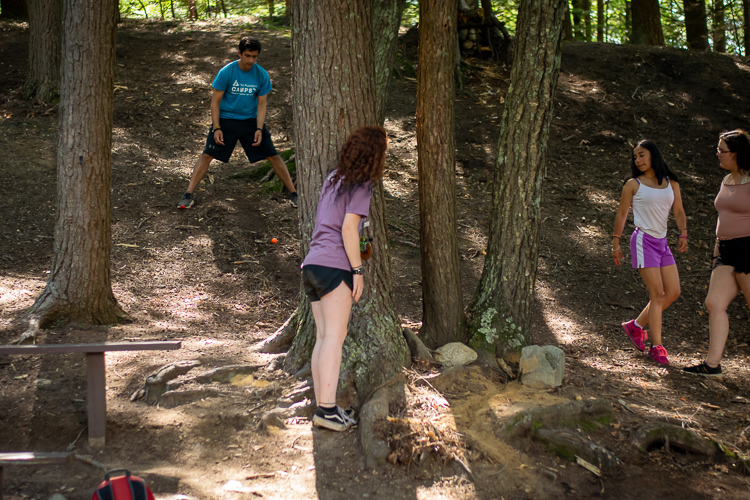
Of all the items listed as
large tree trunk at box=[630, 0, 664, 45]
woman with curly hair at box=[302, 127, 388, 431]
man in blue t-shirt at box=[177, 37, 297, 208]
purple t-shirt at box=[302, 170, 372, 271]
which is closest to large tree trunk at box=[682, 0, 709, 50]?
large tree trunk at box=[630, 0, 664, 45]

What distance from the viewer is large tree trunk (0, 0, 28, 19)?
1402cm

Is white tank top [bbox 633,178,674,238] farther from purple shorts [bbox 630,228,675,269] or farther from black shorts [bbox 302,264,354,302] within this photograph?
black shorts [bbox 302,264,354,302]

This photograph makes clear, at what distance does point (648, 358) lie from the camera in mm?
5477

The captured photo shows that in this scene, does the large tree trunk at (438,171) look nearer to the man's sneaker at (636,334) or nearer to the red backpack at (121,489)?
the man's sneaker at (636,334)

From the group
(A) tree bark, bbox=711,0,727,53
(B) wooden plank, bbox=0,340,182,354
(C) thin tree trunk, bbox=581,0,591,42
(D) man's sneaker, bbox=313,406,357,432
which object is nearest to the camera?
(B) wooden plank, bbox=0,340,182,354

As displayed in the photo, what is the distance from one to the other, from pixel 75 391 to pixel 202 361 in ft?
2.97

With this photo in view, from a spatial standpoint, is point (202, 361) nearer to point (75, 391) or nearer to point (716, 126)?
point (75, 391)

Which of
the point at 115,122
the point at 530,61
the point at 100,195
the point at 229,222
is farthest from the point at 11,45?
the point at 530,61

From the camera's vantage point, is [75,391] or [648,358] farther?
[648,358]

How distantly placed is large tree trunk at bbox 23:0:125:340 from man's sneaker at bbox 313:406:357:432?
271cm

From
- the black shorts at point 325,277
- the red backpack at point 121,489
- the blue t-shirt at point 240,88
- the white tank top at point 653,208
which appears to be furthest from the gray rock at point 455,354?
the blue t-shirt at point 240,88

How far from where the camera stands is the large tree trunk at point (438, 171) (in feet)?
15.4

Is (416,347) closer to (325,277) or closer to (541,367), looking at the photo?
(541,367)

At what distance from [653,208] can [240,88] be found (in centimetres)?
493
